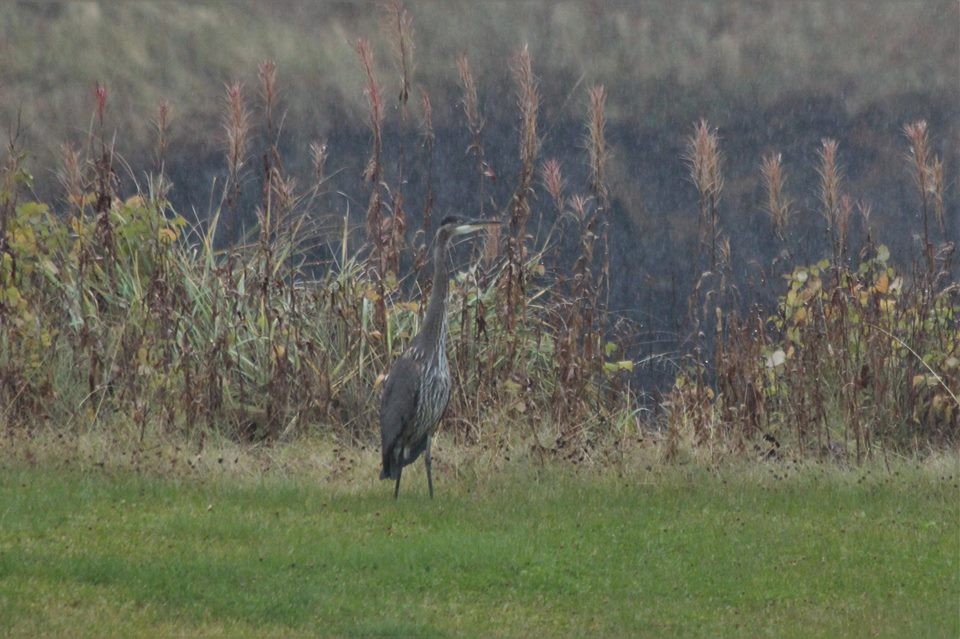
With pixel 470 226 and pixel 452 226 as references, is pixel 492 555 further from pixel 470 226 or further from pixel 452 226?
pixel 452 226

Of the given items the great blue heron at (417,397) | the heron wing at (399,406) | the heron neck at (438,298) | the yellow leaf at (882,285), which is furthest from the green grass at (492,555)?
the yellow leaf at (882,285)

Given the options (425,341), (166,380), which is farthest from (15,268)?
(425,341)

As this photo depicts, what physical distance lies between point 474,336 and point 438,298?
1728 millimetres

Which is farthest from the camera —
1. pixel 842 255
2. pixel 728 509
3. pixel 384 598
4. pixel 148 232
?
pixel 148 232

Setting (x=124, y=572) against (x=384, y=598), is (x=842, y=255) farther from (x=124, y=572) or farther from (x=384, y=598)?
(x=124, y=572)

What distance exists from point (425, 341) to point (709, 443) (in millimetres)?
2348

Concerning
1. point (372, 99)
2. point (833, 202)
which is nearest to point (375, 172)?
point (372, 99)

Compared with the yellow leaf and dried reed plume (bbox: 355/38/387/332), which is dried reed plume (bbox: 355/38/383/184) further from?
the yellow leaf

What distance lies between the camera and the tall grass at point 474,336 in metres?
10.9

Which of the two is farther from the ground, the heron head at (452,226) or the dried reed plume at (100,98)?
the dried reed plume at (100,98)

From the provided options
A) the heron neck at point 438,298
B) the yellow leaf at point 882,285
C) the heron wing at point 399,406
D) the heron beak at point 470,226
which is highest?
the heron beak at point 470,226

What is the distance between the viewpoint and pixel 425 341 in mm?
10008

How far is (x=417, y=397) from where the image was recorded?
9.76m

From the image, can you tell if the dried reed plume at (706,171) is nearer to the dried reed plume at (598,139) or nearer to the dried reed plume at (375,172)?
the dried reed plume at (598,139)
